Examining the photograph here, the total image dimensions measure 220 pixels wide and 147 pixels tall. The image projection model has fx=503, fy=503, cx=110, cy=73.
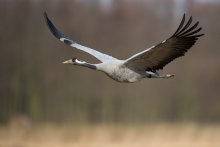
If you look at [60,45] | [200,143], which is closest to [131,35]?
[60,45]

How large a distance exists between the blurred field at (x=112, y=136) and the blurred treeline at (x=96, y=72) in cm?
58

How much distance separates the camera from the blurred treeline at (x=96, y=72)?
46.2ft

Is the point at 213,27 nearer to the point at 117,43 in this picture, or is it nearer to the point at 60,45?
the point at 117,43

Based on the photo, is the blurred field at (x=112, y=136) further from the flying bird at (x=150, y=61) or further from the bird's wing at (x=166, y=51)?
the bird's wing at (x=166, y=51)

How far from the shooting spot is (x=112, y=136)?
12758 mm

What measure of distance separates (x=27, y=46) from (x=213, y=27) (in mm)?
5710

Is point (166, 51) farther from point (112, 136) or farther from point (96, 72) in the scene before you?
point (96, 72)

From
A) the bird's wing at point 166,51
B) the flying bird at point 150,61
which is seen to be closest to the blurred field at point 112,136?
the flying bird at point 150,61

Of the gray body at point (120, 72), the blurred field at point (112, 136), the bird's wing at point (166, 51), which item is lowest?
the blurred field at point (112, 136)

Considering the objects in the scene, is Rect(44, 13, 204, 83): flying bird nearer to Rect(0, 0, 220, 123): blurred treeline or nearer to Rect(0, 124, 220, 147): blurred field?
Rect(0, 124, 220, 147): blurred field

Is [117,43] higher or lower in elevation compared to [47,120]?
higher

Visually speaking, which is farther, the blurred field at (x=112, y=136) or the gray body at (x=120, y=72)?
the blurred field at (x=112, y=136)

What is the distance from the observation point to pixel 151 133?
12930 millimetres

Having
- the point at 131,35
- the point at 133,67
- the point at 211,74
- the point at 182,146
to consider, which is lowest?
the point at 182,146
